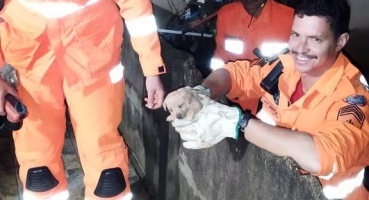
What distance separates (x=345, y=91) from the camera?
97.7 inches

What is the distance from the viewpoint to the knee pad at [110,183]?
8.98ft

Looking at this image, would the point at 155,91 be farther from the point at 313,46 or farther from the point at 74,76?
the point at 313,46

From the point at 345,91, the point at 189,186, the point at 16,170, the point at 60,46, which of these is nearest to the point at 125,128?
the point at 16,170

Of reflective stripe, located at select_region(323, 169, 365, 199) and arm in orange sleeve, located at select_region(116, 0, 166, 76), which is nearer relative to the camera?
reflective stripe, located at select_region(323, 169, 365, 199)

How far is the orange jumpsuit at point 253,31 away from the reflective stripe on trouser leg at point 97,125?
132cm

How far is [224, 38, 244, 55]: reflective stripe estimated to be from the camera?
3.92 meters

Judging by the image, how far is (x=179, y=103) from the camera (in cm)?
244

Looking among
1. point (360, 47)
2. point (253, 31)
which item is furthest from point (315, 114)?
point (360, 47)

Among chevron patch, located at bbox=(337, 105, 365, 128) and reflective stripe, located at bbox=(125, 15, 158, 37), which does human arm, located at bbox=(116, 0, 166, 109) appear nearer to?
reflective stripe, located at bbox=(125, 15, 158, 37)

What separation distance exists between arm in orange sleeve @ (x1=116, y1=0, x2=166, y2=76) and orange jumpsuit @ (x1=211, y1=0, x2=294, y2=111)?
4.06 ft

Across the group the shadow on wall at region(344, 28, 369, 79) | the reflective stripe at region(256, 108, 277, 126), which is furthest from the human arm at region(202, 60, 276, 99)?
the shadow on wall at region(344, 28, 369, 79)

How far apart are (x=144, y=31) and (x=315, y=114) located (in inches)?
32.6

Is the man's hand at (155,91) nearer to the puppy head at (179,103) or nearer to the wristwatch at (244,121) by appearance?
the puppy head at (179,103)

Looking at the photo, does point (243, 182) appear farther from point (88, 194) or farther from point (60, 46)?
point (60, 46)
